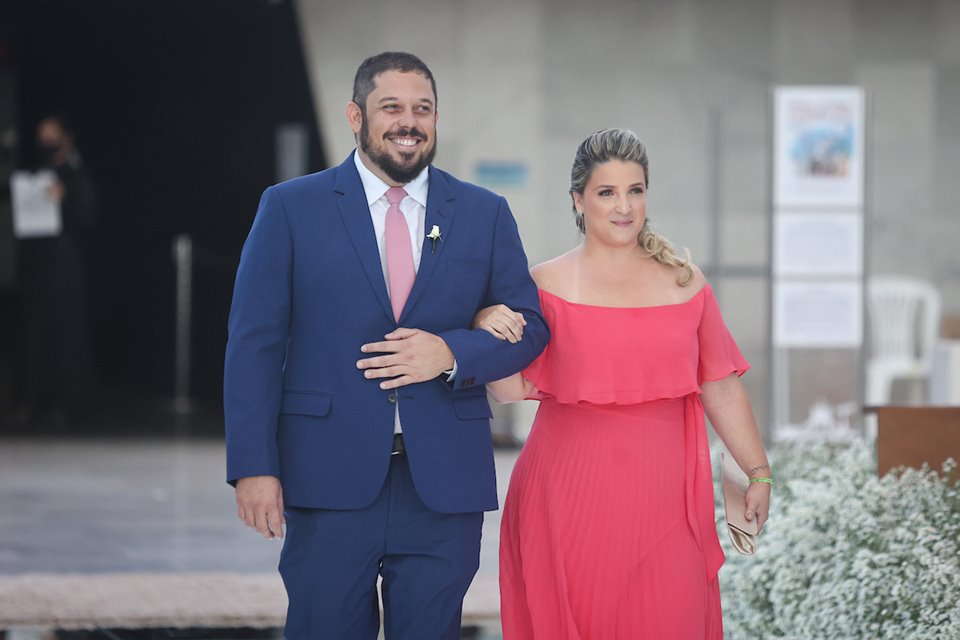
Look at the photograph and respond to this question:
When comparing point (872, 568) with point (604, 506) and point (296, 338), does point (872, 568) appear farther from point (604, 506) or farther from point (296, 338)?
point (296, 338)

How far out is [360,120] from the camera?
324cm

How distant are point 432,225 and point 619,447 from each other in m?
0.65

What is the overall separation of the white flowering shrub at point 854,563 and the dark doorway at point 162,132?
7383 mm

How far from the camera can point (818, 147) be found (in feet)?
→ 28.9

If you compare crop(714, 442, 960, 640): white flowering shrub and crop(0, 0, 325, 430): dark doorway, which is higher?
crop(0, 0, 325, 430): dark doorway

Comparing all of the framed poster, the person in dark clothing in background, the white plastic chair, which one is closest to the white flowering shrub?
the framed poster

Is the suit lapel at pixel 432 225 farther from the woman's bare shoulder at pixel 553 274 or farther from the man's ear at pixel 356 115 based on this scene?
the woman's bare shoulder at pixel 553 274

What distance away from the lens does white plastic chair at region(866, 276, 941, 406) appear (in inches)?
380

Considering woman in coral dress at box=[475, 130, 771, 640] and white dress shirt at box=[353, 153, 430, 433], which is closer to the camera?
white dress shirt at box=[353, 153, 430, 433]

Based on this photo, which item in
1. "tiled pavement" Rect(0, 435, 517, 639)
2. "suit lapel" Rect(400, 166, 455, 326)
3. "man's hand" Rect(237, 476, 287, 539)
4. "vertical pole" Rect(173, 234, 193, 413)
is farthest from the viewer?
"vertical pole" Rect(173, 234, 193, 413)

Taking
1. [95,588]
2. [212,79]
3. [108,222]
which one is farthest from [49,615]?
[108,222]

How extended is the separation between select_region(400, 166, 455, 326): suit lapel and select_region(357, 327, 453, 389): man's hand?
2.8 inches

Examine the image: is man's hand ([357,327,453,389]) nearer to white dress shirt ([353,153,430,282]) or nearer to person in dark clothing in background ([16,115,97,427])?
white dress shirt ([353,153,430,282])

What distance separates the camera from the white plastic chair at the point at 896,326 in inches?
380
